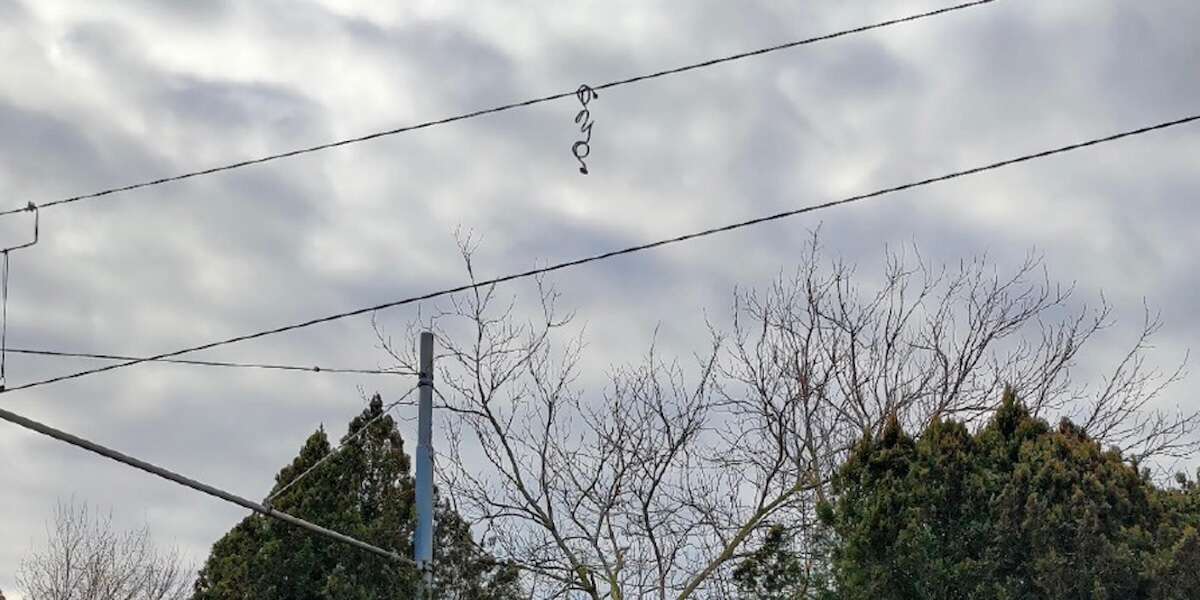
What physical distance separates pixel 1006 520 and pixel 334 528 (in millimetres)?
7415

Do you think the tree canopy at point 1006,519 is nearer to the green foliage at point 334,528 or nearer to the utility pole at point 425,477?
the utility pole at point 425,477

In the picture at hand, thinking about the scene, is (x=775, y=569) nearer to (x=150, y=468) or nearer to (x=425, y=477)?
(x=425, y=477)

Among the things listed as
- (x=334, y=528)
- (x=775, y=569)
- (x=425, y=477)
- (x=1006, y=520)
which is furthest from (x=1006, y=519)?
(x=334, y=528)

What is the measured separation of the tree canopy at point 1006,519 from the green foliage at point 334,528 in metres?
4.93

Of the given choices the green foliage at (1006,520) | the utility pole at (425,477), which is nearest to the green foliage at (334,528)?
the utility pole at (425,477)

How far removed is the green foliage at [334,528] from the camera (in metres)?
16.2

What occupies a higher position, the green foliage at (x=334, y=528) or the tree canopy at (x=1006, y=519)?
the green foliage at (x=334, y=528)

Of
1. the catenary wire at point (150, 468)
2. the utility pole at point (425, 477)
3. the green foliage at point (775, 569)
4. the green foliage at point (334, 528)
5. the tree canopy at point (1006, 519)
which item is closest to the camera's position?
the catenary wire at point (150, 468)

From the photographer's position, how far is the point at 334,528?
645 inches

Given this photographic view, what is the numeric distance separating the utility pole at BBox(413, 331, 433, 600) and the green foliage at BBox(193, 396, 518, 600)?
77cm

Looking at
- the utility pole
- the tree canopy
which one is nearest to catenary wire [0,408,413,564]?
the utility pole

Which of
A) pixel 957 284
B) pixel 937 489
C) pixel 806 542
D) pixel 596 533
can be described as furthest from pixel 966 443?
pixel 957 284

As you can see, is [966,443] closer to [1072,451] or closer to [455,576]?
[1072,451]

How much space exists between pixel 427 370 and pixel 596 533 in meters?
5.10
